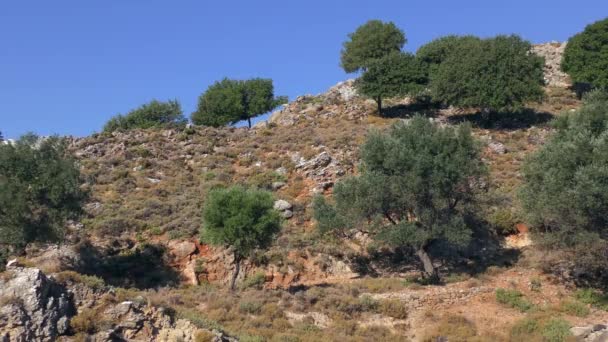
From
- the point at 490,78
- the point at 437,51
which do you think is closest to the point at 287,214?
the point at 490,78

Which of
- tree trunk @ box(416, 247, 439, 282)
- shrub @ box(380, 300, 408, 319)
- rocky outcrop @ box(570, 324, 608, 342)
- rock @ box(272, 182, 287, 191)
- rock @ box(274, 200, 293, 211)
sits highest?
rock @ box(272, 182, 287, 191)

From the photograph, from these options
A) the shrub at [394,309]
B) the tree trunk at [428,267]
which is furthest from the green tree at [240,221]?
the tree trunk at [428,267]

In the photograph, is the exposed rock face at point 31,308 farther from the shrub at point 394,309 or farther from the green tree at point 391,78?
the green tree at point 391,78

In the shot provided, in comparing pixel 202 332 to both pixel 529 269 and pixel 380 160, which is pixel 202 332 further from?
pixel 529 269

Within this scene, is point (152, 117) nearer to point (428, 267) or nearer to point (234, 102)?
point (234, 102)

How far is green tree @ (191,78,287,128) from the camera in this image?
7581cm

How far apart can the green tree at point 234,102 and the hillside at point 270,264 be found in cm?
1284

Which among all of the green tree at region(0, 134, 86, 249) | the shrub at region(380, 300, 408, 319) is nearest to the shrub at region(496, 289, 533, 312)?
the shrub at region(380, 300, 408, 319)

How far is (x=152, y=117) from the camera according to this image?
259 ft

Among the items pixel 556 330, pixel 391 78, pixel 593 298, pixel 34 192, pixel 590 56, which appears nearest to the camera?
pixel 556 330

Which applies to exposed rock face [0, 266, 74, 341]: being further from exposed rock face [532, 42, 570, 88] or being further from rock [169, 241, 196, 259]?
exposed rock face [532, 42, 570, 88]

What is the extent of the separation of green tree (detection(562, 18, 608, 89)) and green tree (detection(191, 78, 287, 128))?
110ft

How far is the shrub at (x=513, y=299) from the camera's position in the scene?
29.6 metres

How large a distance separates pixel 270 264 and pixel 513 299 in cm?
1281
